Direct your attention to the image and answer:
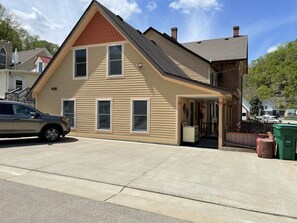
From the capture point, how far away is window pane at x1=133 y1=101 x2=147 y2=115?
42.1ft

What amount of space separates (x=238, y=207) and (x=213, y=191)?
2.90 ft

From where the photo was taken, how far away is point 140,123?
12953 mm

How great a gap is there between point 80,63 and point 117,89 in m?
3.10

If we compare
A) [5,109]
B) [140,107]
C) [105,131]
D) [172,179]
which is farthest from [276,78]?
[172,179]

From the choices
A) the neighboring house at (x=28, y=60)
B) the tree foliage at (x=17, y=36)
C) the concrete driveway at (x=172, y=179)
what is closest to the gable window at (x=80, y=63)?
the concrete driveway at (x=172, y=179)

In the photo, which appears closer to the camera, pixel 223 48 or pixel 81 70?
pixel 81 70

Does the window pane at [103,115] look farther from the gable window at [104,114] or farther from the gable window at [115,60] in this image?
the gable window at [115,60]

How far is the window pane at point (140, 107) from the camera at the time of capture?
12.8m

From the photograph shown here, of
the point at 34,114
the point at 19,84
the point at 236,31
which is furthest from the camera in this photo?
the point at 19,84

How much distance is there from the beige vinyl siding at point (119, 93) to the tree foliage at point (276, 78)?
78.8 meters

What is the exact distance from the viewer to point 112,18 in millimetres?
13453

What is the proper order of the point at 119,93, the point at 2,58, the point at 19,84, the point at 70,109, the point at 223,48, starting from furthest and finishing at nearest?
the point at 2,58 → the point at 19,84 → the point at 223,48 → the point at 70,109 → the point at 119,93

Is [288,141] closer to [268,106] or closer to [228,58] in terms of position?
[228,58]

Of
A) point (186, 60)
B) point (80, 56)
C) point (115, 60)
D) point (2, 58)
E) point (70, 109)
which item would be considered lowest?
point (70, 109)
